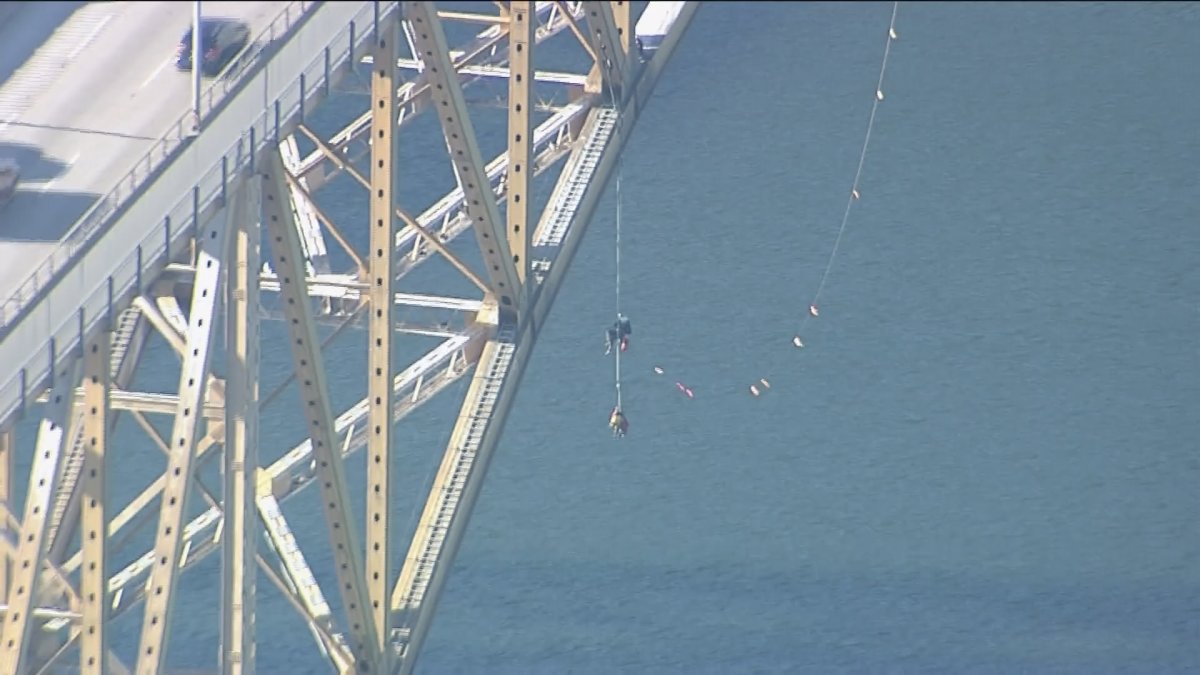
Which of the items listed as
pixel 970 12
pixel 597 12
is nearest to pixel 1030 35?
pixel 970 12

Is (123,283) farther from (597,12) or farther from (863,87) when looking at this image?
(863,87)

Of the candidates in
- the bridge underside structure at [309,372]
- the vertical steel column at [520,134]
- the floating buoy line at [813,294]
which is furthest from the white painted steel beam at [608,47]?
the floating buoy line at [813,294]

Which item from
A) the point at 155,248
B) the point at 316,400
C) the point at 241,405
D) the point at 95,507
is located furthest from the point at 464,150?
the point at 95,507

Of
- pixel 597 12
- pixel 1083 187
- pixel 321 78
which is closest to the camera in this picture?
pixel 321 78

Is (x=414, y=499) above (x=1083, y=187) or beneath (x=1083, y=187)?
beneath

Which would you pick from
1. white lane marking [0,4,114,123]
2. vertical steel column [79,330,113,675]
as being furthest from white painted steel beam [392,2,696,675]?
vertical steel column [79,330,113,675]

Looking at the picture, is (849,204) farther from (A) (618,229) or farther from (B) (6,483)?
(B) (6,483)

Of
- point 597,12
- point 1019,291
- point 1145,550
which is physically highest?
point 597,12
